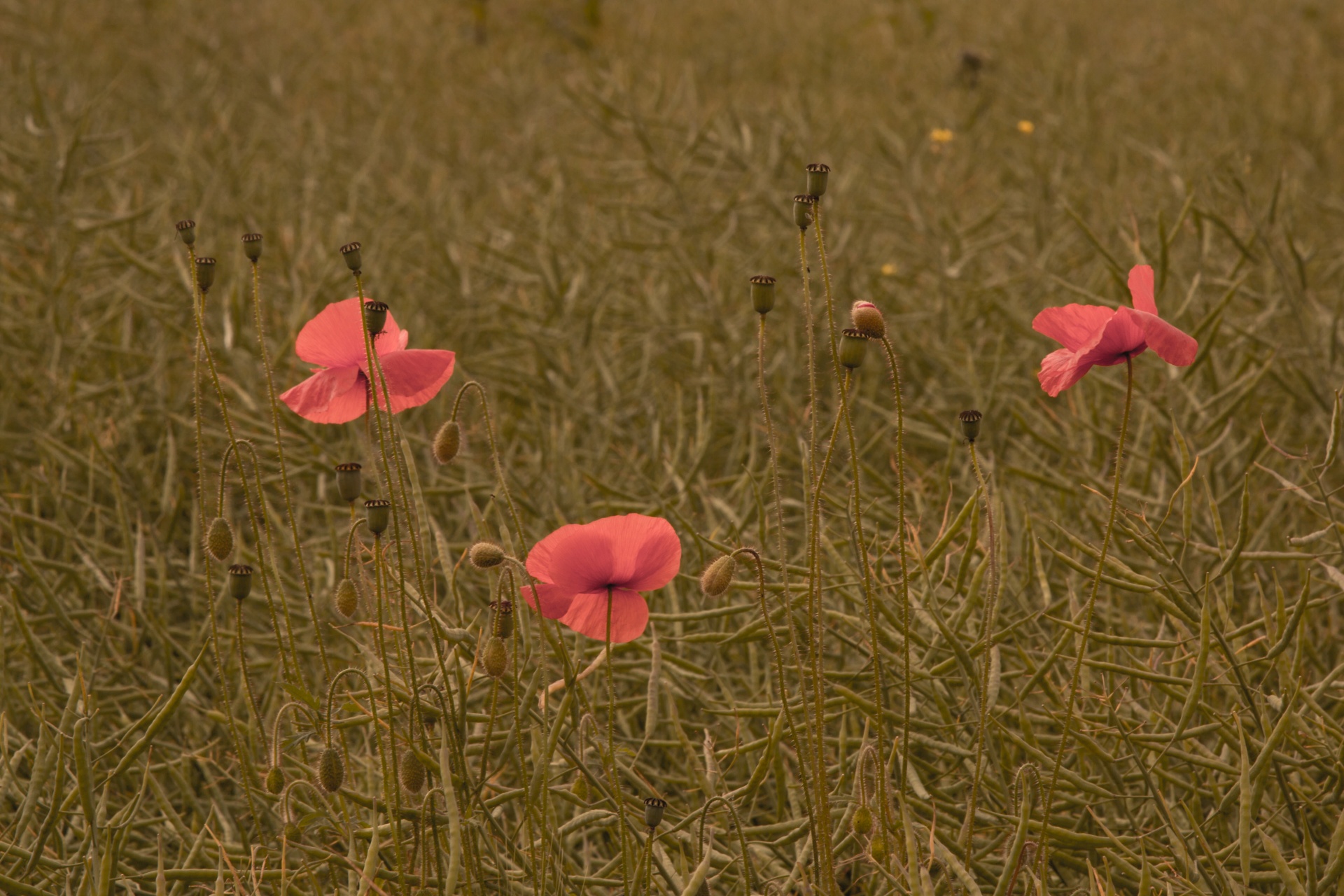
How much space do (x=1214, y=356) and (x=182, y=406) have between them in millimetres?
1768

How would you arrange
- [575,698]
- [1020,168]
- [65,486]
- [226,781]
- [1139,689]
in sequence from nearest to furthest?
[575,698]
[1139,689]
[226,781]
[65,486]
[1020,168]

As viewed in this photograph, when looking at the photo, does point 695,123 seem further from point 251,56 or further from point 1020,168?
point 251,56

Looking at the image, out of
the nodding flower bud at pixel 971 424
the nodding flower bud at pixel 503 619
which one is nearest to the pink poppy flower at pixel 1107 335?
Answer: the nodding flower bud at pixel 971 424

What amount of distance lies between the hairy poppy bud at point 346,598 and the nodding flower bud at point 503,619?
0.42 ft

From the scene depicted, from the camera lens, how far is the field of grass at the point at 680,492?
92 centimetres

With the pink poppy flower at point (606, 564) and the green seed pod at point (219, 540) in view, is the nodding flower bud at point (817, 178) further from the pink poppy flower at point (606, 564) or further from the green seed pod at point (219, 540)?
the green seed pod at point (219, 540)

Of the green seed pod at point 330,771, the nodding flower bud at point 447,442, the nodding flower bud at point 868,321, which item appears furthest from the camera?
the nodding flower bud at point 447,442

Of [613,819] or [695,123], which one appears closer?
[613,819]

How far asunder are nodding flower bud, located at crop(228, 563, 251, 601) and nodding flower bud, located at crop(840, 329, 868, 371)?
49 cm

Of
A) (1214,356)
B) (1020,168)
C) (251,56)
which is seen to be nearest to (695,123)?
(1020,168)

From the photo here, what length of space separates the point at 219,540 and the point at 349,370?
171 millimetres

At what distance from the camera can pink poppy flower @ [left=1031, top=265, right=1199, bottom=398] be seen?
0.82m

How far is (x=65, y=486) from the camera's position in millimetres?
1810

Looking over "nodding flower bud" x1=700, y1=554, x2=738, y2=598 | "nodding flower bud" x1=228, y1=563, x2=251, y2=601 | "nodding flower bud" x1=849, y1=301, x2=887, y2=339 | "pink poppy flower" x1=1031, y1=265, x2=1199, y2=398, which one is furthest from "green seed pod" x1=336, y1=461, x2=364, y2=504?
"pink poppy flower" x1=1031, y1=265, x2=1199, y2=398
